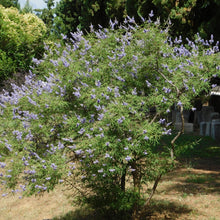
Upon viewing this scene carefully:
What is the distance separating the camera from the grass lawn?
A: 659 centimetres

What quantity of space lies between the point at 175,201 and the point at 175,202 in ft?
0.21

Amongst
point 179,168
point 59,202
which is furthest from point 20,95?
point 179,168

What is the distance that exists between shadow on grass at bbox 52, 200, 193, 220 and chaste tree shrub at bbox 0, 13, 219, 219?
3.11 feet

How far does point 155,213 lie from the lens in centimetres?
660

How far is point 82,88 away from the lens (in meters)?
5.10

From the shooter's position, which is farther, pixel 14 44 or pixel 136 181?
pixel 14 44

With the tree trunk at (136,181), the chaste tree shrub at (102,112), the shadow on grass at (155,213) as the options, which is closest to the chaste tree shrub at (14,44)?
the shadow on grass at (155,213)

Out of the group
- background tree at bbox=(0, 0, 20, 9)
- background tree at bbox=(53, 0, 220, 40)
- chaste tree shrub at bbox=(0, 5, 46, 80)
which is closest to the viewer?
background tree at bbox=(53, 0, 220, 40)

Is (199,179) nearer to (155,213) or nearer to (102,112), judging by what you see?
(155,213)

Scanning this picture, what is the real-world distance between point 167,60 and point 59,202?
4.80 meters

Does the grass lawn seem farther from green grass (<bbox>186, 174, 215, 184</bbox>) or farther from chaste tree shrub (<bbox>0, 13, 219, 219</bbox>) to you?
chaste tree shrub (<bbox>0, 13, 219, 219</bbox>)

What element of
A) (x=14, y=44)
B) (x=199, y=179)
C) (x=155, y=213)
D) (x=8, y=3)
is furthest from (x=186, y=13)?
(x=8, y=3)

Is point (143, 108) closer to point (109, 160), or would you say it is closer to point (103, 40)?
point (109, 160)

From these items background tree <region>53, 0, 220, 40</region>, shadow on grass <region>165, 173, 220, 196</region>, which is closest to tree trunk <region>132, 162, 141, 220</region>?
shadow on grass <region>165, 173, 220, 196</region>
